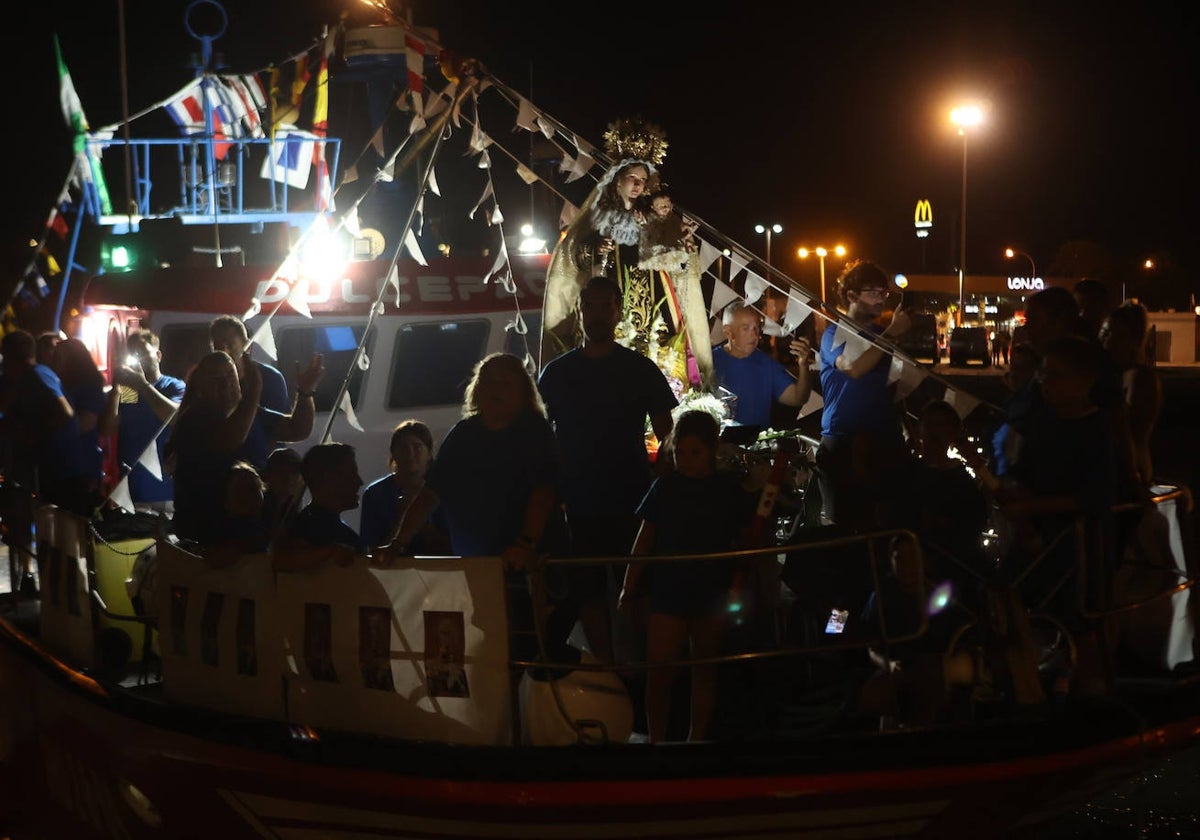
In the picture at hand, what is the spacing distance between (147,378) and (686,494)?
450 cm

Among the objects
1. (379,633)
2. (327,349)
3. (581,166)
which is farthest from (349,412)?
(379,633)

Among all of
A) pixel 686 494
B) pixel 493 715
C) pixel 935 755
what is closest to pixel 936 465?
pixel 686 494

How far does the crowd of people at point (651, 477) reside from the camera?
4820mm

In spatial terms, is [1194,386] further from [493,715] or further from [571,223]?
[493,715]

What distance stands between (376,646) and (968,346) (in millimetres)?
44344

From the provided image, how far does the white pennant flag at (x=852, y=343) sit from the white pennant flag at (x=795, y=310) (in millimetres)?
659

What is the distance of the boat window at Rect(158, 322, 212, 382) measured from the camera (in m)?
9.12

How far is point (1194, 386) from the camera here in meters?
34.5

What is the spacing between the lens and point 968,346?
46438 mm

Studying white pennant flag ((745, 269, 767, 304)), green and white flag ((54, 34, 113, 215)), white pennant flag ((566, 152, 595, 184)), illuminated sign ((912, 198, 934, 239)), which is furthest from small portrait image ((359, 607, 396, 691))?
illuminated sign ((912, 198, 934, 239))

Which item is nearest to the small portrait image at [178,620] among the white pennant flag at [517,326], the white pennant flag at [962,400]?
the white pennant flag at [962,400]

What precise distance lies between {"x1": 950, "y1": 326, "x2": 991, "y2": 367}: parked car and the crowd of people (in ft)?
130

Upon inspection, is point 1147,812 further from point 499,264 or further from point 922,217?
point 922,217

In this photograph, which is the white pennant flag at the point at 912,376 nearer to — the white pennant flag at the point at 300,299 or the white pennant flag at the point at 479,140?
the white pennant flag at the point at 479,140
